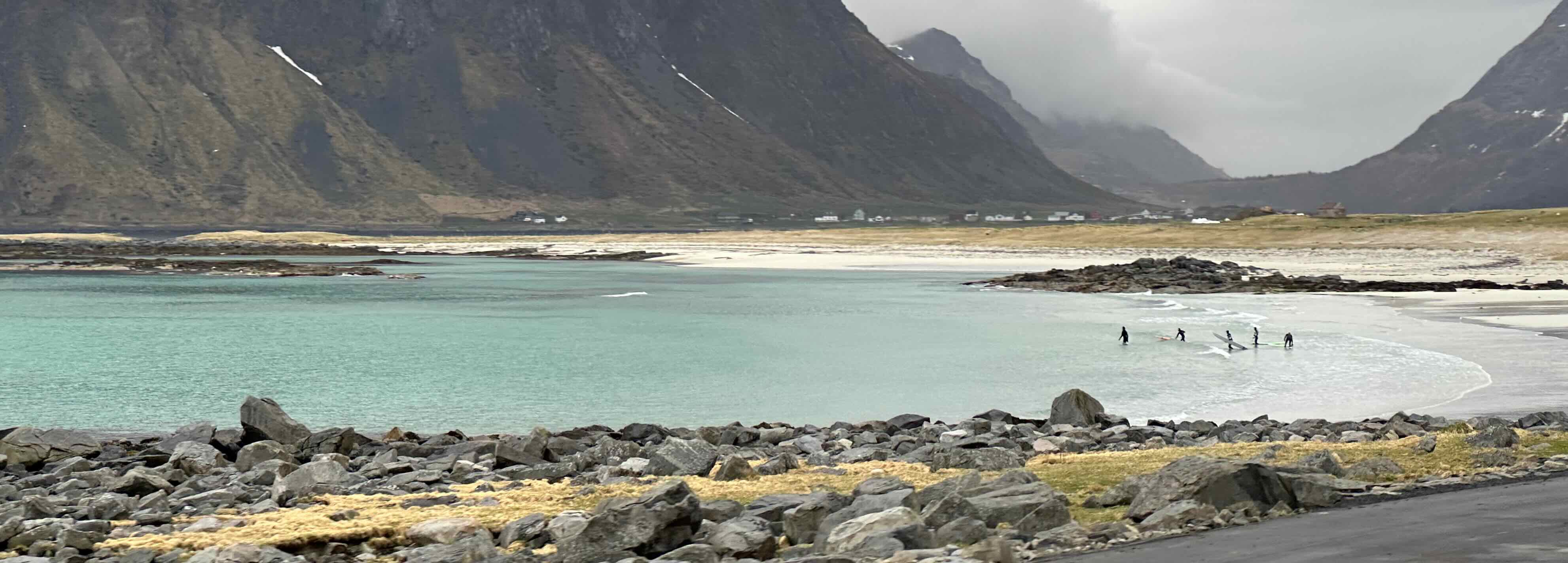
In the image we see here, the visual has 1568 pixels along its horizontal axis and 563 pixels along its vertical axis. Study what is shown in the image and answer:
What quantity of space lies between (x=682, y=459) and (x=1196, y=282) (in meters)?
53.9

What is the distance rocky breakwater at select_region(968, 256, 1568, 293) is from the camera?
191 ft

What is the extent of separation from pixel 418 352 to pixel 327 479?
78.7ft

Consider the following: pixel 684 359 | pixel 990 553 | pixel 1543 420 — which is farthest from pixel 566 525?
pixel 684 359

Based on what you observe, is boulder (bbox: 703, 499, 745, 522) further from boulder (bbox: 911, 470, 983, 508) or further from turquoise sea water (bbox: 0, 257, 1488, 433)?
turquoise sea water (bbox: 0, 257, 1488, 433)

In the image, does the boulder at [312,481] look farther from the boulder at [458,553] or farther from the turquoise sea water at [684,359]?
the turquoise sea water at [684,359]

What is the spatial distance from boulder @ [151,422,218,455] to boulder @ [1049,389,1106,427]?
14052 millimetres

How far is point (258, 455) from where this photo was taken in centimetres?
1814

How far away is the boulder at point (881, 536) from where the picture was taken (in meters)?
10.8

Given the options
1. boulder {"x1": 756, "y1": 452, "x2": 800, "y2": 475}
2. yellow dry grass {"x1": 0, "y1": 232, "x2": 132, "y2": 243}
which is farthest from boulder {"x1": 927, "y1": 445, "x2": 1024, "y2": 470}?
yellow dry grass {"x1": 0, "y1": 232, "x2": 132, "y2": 243}

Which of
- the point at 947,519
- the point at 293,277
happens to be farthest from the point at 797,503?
the point at 293,277

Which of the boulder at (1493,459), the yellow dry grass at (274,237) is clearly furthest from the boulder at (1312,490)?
the yellow dry grass at (274,237)

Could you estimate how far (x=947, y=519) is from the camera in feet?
38.6

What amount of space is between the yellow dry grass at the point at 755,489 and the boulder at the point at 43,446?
23.0ft

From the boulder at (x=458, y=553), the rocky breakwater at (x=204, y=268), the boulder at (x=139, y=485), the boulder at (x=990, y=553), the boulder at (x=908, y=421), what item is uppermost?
the boulder at (x=990, y=553)
